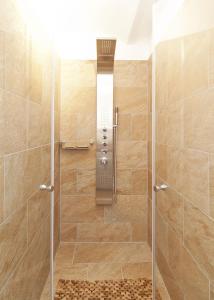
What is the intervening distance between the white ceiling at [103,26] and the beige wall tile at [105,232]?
1.86 metres

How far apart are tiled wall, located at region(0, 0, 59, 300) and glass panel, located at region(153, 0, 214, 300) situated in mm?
771

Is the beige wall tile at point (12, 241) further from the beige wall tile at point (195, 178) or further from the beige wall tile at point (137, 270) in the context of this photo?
the beige wall tile at point (137, 270)

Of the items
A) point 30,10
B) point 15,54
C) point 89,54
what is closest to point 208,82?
point 15,54

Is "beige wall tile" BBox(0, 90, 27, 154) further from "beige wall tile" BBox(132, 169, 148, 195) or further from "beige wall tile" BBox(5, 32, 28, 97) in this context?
"beige wall tile" BBox(132, 169, 148, 195)

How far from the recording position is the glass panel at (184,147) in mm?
1037

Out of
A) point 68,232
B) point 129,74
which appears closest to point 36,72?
point 129,74

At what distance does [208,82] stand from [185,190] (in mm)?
570

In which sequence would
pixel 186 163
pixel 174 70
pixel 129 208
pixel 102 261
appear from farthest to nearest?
pixel 129 208 → pixel 102 261 → pixel 174 70 → pixel 186 163

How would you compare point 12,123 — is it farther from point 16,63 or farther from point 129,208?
point 129,208

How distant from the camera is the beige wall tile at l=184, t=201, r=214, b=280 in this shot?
1.01 metres

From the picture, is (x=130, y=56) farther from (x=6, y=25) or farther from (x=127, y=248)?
(x=127, y=248)

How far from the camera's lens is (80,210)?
8.73 ft

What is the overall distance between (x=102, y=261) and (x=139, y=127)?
1.42 meters

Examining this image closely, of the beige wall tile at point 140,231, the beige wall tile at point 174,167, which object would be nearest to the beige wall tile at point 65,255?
the beige wall tile at point 140,231
